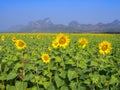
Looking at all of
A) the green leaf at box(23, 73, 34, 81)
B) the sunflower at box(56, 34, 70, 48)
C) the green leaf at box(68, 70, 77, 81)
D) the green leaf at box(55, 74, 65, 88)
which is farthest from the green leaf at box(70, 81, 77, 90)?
the sunflower at box(56, 34, 70, 48)

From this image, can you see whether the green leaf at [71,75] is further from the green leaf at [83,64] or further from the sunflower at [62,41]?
the sunflower at [62,41]

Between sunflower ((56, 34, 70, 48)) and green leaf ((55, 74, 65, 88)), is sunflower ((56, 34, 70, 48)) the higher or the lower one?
the higher one

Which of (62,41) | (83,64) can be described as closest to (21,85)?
(83,64)

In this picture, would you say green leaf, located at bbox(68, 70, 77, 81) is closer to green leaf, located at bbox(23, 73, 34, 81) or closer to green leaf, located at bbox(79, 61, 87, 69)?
green leaf, located at bbox(79, 61, 87, 69)

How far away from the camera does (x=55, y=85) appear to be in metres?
4.86

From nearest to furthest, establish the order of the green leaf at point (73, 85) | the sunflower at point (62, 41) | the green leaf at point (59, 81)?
the green leaf at point (73, 85)
the green leaf at point (59, 81)
the sunflower at point (62, 41)

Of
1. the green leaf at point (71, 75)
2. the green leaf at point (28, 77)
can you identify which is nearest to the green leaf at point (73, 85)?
the green leaf at point (71, 75)

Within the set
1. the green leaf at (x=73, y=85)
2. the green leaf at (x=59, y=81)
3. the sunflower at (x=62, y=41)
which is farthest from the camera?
the sunflower at (x=62, y=41)

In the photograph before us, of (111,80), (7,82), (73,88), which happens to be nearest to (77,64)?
(73,88)

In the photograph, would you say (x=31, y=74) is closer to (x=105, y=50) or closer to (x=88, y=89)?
(x=88, y=89)

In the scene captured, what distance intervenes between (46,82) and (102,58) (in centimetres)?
92

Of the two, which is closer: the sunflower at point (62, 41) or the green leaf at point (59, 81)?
the green leaf at point (59, 81)

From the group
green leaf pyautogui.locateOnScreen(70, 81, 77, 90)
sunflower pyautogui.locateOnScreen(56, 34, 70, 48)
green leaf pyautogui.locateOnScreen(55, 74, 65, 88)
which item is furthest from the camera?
sunflower pyautogui.locateOnScreen(56, 34, 70, 48)

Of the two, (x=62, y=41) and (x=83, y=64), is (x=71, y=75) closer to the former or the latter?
(x=83, y=64)
